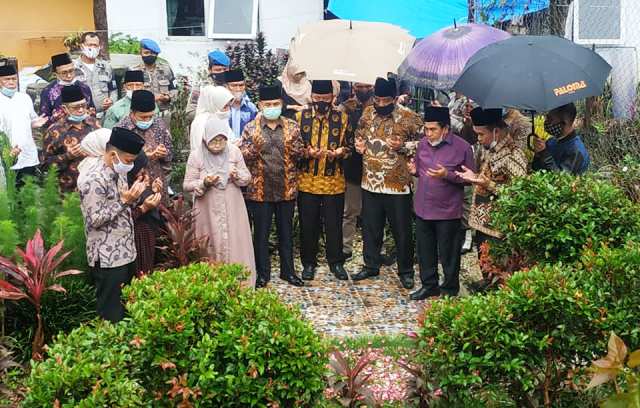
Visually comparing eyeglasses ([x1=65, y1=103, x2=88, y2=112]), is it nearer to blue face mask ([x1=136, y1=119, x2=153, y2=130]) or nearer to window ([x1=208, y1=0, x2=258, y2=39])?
blue face mask ([x1=136, y1=119, x2=153, y2=130])

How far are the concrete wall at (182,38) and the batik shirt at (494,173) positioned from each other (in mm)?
7501

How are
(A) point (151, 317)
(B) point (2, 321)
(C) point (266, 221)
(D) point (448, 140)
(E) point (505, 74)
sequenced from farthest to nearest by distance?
(C) point (266, 221), (D) point (448, 140), (E) point (505, 74), (B) point (2, 321), (A) point (151, 317)

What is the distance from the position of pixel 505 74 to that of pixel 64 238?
353 cm

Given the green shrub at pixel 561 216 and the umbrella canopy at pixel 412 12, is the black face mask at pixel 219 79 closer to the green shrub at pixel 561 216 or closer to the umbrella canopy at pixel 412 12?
the umbrella canopy at pixel 412 12

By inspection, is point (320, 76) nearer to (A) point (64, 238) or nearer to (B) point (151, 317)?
(A) point (64, 238)

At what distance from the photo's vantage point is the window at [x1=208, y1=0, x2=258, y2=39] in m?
13.2

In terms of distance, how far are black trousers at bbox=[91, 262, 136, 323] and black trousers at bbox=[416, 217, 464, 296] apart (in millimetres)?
2814

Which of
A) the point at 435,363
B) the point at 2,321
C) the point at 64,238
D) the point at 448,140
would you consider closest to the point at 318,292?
the point at 448,140

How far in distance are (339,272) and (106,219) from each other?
10.2 feet

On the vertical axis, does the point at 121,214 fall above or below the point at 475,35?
below

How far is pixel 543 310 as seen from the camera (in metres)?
3.99

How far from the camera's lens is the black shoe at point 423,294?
7344 millimetres

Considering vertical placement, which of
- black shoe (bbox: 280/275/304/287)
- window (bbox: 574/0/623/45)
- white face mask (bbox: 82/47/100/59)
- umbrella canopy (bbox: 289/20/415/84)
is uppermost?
window (bbox: 574/0/623/45)

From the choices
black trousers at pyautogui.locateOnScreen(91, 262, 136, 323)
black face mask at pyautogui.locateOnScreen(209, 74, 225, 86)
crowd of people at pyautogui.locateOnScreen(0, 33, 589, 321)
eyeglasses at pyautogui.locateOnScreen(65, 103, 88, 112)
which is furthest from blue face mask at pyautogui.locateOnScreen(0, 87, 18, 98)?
black trousers at pyautogui.locateOnScreen(91, 262, 136, 323)
